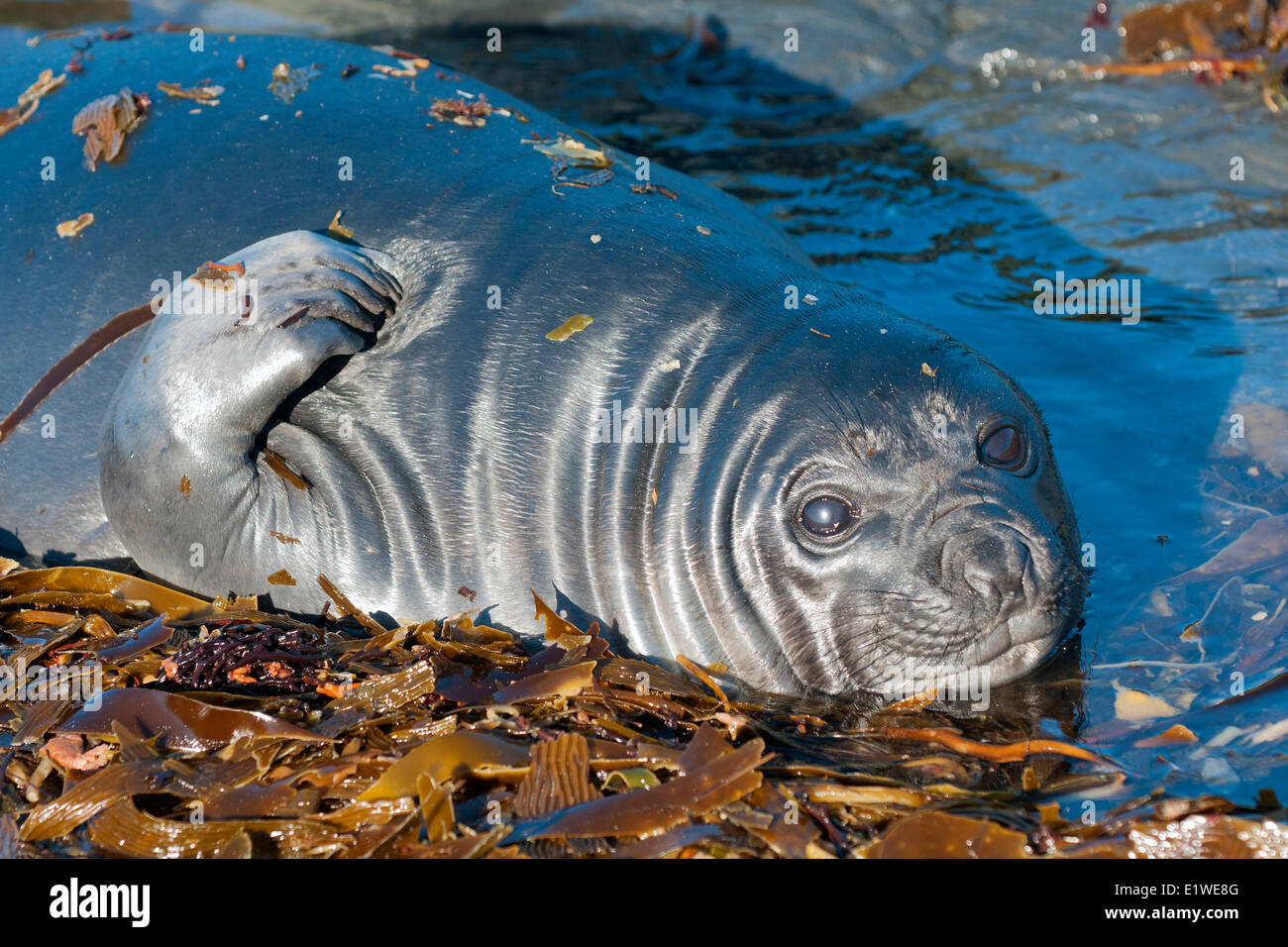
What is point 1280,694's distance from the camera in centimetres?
407

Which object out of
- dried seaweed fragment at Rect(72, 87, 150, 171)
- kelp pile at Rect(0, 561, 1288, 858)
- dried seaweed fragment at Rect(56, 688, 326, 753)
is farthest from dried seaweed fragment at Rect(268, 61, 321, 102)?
dried seaweed fragment at Rect(56, 688, 326, 753)

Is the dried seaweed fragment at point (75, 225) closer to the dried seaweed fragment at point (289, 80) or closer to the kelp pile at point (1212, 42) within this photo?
the dried seaweed fragment at point (289, 80)

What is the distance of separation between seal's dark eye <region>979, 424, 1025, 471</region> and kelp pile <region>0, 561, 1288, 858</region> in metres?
0.83

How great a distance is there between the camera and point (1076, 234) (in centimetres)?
752

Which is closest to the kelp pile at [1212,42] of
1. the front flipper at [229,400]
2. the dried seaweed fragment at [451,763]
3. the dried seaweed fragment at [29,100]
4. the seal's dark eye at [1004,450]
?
the seal's dark eye at [1004,450]

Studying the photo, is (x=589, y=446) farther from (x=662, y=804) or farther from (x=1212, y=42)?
(x=1212, y=42)

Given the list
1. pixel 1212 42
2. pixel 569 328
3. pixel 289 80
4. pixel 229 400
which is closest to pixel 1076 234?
pixel 1212 42

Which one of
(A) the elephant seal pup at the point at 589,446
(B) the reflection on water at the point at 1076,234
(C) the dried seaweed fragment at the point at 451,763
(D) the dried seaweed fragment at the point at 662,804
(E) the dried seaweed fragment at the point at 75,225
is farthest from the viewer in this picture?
(E) the dried seaweed fragment at the point at 75,225

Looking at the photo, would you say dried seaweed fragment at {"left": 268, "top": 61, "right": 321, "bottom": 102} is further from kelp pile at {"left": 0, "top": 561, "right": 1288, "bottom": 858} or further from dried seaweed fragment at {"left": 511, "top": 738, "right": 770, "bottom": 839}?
dried seaweed fragment at {"left": 511, "top": 738, "right": 770, "bottom": 839}

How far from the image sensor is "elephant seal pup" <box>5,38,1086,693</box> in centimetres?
409

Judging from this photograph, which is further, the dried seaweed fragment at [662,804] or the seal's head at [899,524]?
the seal's head at [899,524]

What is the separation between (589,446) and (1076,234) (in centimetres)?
439

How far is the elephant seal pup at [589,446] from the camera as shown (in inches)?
161
